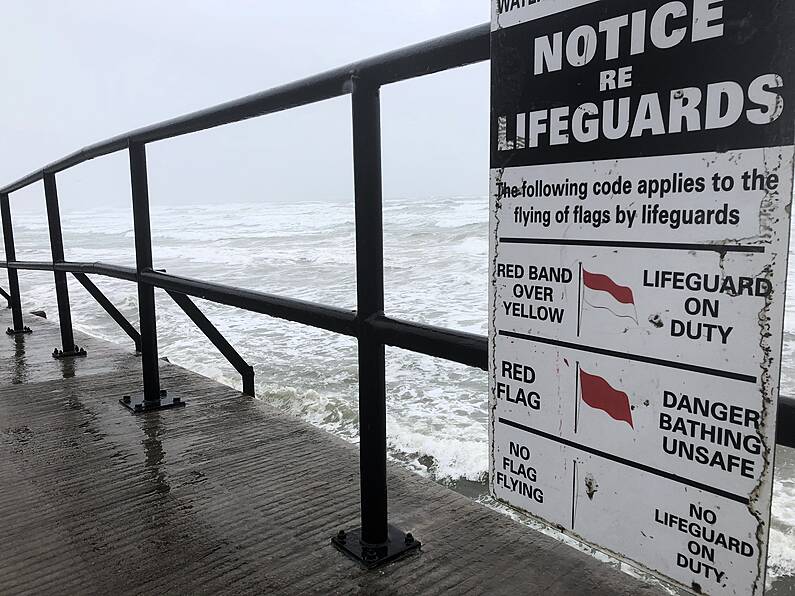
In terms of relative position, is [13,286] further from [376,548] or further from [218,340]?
[376,548]

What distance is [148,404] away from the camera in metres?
2.51

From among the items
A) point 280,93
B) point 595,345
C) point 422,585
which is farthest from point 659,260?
point 280,93

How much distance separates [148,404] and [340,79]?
1.64 metres

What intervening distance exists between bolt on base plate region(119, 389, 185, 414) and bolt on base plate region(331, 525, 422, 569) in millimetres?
1250

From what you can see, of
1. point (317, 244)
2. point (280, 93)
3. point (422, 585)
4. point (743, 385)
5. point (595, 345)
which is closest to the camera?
point (743, 385)

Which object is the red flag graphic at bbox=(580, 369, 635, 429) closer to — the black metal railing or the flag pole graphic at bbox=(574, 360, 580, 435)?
Answer: the flag pole graphic at bbox=(574, 360, 580, 435)

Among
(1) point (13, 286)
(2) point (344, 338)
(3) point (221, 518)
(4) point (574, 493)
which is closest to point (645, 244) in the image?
(4) point (574, 493)

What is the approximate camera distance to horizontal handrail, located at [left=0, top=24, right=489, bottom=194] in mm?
1080

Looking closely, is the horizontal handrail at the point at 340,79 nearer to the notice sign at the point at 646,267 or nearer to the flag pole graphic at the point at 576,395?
the notice sign at the point at 646,267

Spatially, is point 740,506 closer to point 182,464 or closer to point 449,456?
point 182,464

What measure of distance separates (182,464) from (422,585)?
0.95 metres

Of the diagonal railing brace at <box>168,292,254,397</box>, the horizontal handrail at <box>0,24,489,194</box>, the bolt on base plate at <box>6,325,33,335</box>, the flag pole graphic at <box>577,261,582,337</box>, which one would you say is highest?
the horizontal handrail at <box>0,24,489,194</box>

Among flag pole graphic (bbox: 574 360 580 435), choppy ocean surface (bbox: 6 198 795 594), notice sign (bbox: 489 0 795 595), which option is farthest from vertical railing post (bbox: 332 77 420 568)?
choppy ocean surface (bbox: 6 198 795 594)

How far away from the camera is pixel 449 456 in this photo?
4293mm
